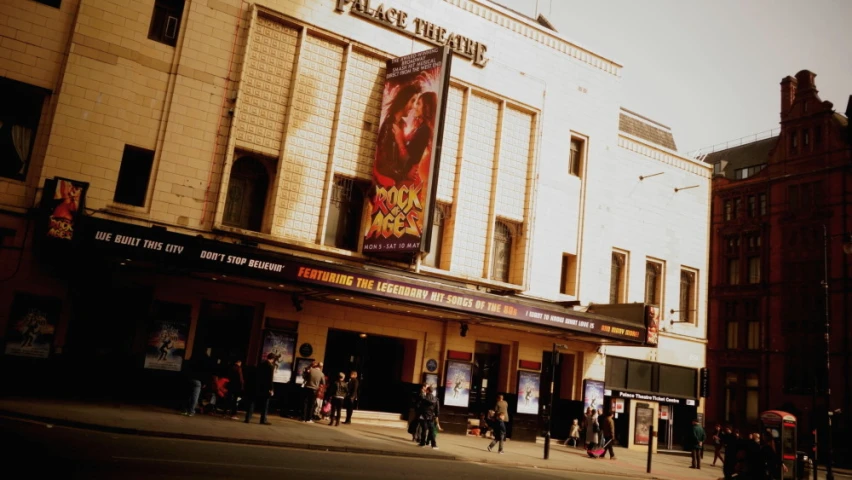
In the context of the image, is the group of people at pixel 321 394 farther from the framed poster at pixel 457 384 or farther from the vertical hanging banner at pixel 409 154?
the vertical hanging banner at pixel 409 154

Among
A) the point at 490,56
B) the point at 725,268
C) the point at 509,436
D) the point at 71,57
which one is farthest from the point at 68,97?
the point at 725,268

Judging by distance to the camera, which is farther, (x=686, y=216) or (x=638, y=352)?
(x=686, y=216)

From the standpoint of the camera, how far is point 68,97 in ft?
57.8

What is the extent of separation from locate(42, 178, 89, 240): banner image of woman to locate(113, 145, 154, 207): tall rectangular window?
2.05m

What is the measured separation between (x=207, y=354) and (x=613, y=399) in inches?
671

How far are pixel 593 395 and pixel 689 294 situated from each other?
9.14m

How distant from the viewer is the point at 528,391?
24625 mm

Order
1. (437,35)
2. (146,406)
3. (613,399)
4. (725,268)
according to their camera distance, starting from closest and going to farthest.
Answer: (146,406) → (437,35) → (613,399) → (725,268)

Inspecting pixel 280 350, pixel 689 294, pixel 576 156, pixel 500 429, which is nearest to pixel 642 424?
pixel 689 294

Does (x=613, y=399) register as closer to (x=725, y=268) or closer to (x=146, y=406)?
(x=146, y=406)

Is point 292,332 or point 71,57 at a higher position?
point 71,57

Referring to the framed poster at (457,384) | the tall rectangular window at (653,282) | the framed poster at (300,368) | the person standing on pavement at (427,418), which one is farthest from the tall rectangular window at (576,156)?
the framed poster at (300,368)

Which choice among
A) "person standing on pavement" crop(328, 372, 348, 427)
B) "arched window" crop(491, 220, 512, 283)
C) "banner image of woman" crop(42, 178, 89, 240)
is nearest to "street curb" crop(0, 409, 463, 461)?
"person standing on pavement" crop(328, 372, 348, 427)

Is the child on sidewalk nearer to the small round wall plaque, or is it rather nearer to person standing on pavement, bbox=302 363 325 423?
the small round wall plaque
